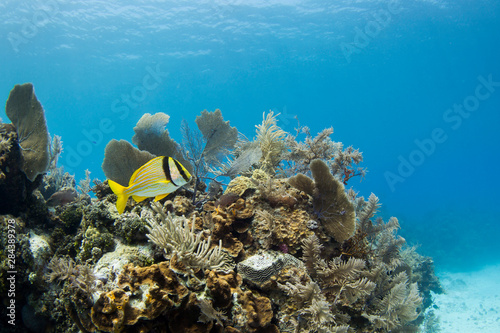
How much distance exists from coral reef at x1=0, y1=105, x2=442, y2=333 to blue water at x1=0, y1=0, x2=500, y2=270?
481 inches

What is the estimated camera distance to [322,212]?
11.8 feet

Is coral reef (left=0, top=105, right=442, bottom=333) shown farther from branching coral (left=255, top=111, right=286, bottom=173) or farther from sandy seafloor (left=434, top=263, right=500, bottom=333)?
sandy seafloor (left=434, top=263, right=500, bottom=333)

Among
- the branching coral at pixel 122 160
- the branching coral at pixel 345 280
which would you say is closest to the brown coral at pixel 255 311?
the branching coral at pixel 345 280

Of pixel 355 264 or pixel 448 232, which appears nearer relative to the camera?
pixel 355 264

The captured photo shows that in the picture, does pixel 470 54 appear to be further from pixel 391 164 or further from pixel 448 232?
pixel 448 232

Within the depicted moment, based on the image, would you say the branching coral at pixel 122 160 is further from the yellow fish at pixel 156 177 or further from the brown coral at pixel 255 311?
the brown coral at pixel 255 311

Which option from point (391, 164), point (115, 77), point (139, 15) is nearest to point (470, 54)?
point (391, 164)

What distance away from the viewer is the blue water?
3716 centimetres

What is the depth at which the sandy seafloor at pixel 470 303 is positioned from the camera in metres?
13.8

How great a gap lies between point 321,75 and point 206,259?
90996 millimetres

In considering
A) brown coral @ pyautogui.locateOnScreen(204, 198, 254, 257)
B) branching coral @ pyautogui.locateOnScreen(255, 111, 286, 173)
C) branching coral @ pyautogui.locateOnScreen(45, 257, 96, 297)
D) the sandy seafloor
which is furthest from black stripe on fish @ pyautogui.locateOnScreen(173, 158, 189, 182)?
the sandy seafloor

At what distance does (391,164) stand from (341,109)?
33.9 metres

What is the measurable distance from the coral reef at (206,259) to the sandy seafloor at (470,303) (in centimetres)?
1297

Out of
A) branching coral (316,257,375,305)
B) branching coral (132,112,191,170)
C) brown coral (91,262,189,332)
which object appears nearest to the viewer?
brown coral (91,262,189,332)
